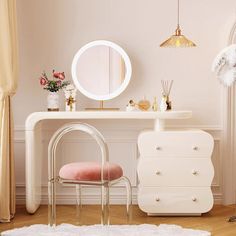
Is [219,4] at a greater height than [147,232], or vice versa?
[219,4]

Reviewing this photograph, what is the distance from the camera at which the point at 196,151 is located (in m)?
4.61

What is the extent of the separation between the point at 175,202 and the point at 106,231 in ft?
2.64

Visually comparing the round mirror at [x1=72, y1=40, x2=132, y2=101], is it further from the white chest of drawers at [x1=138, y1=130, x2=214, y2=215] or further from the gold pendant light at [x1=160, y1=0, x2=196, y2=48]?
the white chest of drawers at [x1=138, y1=130, x2=214, y2=215]

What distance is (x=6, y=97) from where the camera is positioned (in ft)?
15.0

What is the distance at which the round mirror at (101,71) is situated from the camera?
510 cm

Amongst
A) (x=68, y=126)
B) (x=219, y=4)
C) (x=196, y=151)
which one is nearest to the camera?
(x=68, y=126)

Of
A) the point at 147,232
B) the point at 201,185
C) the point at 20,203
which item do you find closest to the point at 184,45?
the point at 201,185

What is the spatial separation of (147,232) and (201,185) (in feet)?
2.60

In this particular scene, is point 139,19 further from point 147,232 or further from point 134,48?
point 147,232

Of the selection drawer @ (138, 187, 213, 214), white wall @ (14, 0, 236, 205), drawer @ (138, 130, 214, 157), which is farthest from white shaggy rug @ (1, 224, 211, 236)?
white wall @ (14, 0, 236, 205)

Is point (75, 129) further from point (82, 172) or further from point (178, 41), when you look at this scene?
point (178, 41)

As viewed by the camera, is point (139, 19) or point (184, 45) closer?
point (184, 45)

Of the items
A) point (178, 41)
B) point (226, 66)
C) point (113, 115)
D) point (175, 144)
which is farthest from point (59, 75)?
point (226, 66)

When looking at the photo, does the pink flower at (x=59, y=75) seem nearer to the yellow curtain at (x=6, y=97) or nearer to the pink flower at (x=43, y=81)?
the pink flower at (x=43, y=81)
